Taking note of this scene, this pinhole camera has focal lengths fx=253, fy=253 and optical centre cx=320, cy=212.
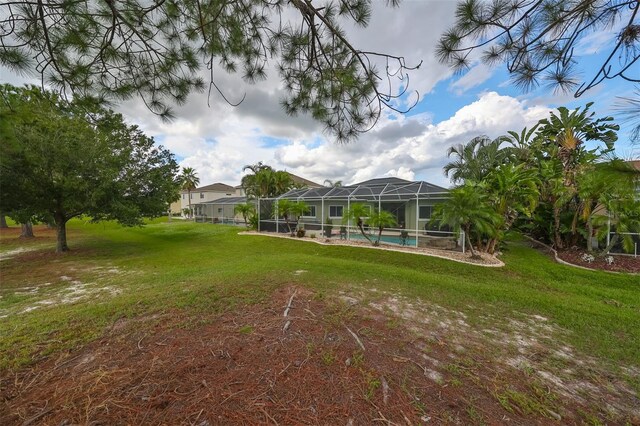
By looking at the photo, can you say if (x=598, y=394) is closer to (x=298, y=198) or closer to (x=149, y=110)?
(x=149, y=110)

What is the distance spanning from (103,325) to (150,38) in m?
3.53

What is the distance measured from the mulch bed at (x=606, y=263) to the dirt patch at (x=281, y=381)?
26.9ft

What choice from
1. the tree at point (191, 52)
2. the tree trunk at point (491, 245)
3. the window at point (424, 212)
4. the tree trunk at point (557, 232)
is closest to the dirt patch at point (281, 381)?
the tree at point (191, 52)

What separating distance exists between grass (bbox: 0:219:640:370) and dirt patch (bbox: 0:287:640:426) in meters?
0.60

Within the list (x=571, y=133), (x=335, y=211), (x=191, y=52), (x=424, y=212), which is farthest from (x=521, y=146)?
(x=191, y=52)

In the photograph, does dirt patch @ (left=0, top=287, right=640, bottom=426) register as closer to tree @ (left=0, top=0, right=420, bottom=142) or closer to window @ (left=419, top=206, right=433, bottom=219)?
tree @ (left=0, top=0, right=420, bottom=142)

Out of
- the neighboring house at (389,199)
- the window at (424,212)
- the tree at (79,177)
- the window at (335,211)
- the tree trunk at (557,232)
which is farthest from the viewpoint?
the window at (335,211)

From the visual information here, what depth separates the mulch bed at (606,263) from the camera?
7785mm

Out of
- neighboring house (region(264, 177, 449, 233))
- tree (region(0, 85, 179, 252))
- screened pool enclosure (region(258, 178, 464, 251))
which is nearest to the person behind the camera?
tree (region(0, 85, 179, 252))

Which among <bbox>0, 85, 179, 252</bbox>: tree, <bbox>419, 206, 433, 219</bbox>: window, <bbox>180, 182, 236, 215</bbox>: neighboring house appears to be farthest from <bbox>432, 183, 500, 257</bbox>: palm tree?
<bbox>180, 182, 236, 215</bbox>: neighboring house

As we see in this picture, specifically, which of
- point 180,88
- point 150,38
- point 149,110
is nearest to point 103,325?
point 149,110

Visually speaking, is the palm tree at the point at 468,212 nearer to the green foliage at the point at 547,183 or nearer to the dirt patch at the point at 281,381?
the green foliage at the point at 547,183

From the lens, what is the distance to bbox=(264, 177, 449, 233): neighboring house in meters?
12.4

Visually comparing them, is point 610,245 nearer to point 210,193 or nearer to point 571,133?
point 571,133
